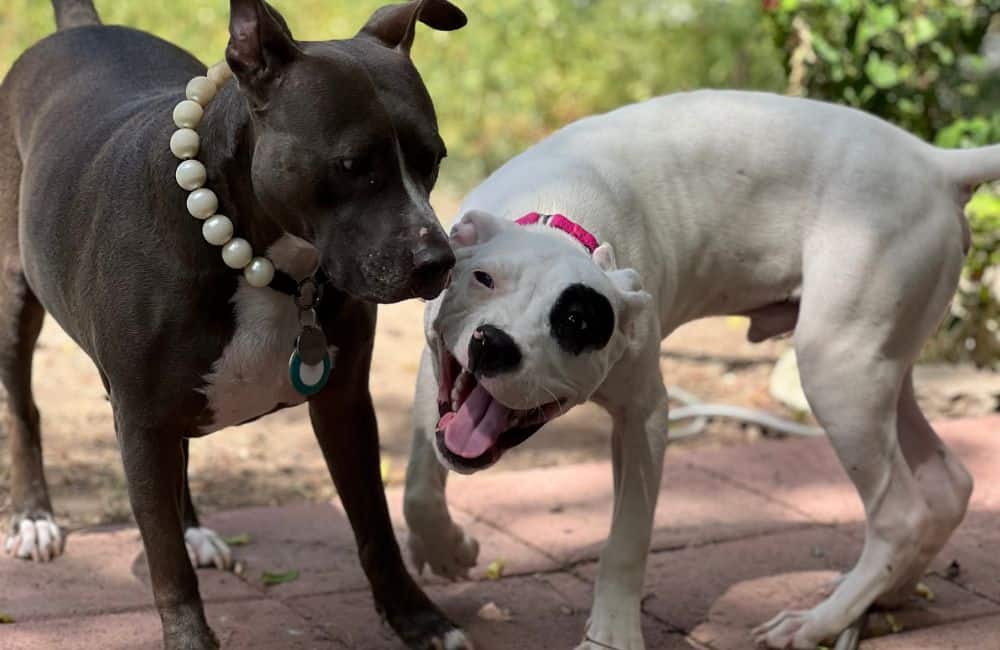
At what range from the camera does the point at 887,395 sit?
3.54m

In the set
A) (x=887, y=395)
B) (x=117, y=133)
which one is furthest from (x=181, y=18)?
(x=887, y=395)

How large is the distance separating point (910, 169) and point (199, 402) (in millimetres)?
1759

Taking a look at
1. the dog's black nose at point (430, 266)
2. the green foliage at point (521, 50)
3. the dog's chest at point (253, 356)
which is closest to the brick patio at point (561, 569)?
the dog's chest at point (253, 356)

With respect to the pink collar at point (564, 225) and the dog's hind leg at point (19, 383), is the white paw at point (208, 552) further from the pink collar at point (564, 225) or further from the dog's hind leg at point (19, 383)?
the pink collar at point (564, 225)

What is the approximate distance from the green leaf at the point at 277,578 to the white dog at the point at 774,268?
586 millimetres

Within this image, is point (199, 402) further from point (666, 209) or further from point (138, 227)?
point (666, 209)

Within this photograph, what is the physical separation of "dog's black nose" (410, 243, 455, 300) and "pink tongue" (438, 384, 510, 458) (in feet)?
0.91

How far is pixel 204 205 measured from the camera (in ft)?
9.71

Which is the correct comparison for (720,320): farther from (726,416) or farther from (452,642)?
(452,642)

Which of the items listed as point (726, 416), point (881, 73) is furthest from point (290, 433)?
point (881, 73)

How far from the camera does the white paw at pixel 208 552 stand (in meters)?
4.04

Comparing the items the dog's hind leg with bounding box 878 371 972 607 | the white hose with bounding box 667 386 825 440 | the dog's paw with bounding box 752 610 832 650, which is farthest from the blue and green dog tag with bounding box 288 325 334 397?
the white hose with bounding box 667 386 825 440

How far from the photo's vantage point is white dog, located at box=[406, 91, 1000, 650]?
336 centimetres

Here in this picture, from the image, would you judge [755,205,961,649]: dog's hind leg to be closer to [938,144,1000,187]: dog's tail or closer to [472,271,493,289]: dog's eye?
→ [938,144,1000,187]: dog's tail
